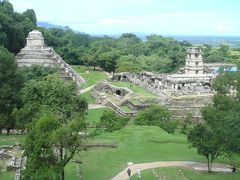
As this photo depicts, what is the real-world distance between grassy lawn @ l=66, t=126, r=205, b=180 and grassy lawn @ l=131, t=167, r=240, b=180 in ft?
8.45

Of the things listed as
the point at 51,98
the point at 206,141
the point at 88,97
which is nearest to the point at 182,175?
the point at 206,141

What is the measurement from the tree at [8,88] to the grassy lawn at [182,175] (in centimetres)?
1821

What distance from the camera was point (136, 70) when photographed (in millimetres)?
99625

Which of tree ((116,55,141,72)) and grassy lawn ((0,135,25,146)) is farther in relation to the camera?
tree ((116,55,141,72))

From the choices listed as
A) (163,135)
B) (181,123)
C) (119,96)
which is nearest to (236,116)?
(163,135)

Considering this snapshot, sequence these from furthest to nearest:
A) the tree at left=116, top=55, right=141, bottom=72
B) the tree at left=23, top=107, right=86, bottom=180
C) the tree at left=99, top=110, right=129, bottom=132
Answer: the tree at left=116, top=55, right=141, bottom=72
the tree at left=99, top=110, right=129, bottom=132
the tree at left=23, top=107, right=86, bottom=180

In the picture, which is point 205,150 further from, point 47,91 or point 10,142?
point 10,142

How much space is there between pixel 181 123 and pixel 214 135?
24.9m

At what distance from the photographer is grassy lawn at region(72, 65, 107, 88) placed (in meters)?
91.1

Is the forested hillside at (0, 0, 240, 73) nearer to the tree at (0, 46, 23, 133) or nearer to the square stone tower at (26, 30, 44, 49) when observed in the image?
the square stone tower at (26, 30, 44, 49)

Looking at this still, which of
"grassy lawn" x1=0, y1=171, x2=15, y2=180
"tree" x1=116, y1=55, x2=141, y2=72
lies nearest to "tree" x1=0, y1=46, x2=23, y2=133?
"grassy lawn" x1=0, y1=171, x2=15, y2=180

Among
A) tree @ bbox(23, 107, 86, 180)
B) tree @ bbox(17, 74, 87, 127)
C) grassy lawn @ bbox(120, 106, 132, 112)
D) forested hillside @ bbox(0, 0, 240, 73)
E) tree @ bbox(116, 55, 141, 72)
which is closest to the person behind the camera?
tree @ bbox(23, 107, 86, 180)

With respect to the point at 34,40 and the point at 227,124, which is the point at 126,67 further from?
the point at 227,124

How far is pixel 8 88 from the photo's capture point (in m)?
48.8
